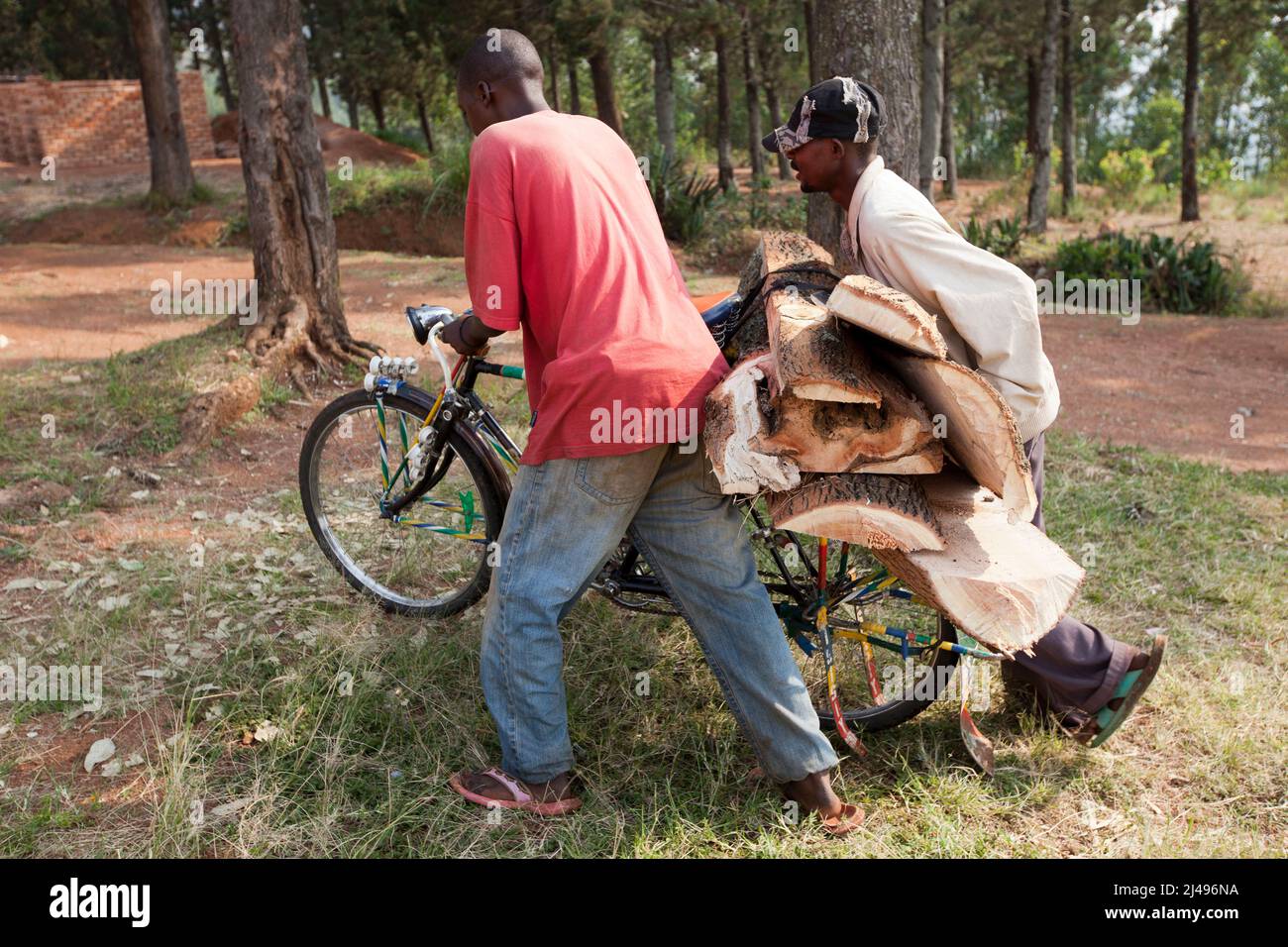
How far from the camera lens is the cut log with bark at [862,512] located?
248cm

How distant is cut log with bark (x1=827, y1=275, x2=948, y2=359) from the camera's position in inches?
87.0

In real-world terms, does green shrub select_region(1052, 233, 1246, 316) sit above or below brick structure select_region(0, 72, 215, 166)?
below

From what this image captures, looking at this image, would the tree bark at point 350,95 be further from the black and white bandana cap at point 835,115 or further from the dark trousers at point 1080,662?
the dark trousers at point 1080,662

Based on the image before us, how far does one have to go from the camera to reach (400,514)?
3.77 m

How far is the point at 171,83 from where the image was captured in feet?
44.5

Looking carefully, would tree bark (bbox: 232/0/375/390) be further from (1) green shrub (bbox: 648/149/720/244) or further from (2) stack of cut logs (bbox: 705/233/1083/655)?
(1) green shrub (bbox: 648/149/720/244)

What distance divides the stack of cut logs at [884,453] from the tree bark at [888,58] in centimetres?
300

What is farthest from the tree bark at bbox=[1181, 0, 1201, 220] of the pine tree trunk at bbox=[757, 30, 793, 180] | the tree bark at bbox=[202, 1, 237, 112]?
the tree bark at bbox=[202, 1, 237, 112]

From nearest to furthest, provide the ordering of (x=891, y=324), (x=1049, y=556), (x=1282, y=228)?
(x=891, y=324)
(x=1049, y=556)
(x=1282, y=228)

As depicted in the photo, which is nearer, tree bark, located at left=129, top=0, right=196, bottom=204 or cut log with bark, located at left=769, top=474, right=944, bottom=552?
cut log with bark, located at left=769, top=474, right=944, bottom=552

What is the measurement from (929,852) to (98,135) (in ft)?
65.1

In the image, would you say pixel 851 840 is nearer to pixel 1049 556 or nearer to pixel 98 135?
pixel 1049 556

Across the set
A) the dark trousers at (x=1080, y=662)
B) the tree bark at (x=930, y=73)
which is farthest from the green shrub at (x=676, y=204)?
the dark trousers at (x=1080, y=662)

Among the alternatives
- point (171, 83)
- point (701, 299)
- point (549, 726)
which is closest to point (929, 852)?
point (549, 726)
